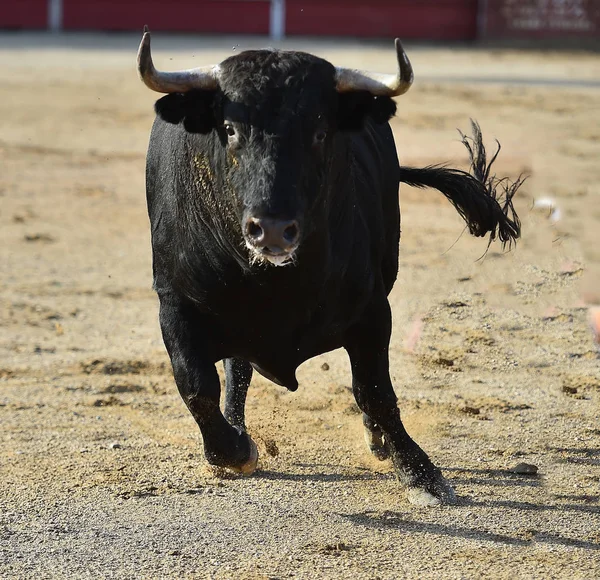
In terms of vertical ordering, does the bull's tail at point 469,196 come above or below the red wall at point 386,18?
above

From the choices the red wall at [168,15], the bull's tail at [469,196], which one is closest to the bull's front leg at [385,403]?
the bull's tail at [469,196]

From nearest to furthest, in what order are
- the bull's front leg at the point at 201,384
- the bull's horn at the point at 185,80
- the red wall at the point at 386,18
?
the bull's horn at the point at 185,80 → the bull's front leg at the point at 201,384 → the red wall at the point at 386,18

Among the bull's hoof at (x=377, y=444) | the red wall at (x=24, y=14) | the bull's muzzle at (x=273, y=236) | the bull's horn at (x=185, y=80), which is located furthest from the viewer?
the red wall at (x=24, y=14)

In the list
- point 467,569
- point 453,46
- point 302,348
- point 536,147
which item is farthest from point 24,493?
point 453,46

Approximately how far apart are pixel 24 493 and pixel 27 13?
18155mm

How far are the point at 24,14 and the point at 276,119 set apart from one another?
18.7 m

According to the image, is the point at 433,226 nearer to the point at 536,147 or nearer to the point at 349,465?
the point at 536,147

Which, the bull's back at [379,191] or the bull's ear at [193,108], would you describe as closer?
the bull's ear at [193,108]

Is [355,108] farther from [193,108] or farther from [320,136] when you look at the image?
[193,108]

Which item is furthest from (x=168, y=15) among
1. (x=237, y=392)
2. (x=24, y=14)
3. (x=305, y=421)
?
(x=237, y=392)

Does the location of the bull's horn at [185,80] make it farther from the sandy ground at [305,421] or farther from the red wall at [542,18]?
the red wall at [542,18]

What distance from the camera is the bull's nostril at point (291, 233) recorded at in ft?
11.2

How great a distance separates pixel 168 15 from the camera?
21.6 metres

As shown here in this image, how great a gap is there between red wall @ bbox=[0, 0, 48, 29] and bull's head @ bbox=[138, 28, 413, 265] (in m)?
18.3
